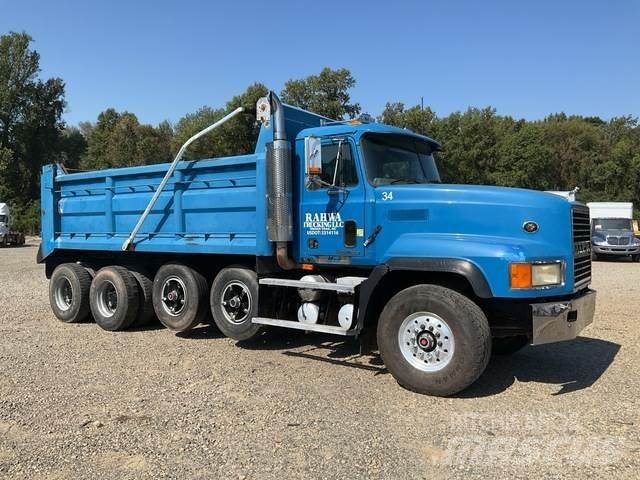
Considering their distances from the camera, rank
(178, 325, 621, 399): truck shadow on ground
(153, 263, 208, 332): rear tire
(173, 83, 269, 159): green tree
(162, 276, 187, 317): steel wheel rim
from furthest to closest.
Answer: (173, 83, 269, 159): green tree → (162, 276, 187, 317): steel wheel rim → (153, 263, 208, 332): rear tire → (178, 325, 621, 399): truck shadow on ground

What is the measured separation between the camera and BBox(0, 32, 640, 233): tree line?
108 feet

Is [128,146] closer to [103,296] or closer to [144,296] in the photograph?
[103,296]

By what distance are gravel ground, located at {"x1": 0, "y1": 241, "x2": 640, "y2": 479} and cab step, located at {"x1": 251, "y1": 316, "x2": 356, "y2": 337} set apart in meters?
0.49

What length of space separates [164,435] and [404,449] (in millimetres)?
1876

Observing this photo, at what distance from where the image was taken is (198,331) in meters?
8.54

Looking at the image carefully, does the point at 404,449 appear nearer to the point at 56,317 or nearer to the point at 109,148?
the point at 56,317

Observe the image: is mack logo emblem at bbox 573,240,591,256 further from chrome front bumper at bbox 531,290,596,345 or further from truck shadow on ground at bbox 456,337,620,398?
truck shadow on ground at bbox 456,337,620,398

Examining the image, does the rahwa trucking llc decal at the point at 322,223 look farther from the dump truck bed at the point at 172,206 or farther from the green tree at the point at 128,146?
the green tree at the point at 128,146

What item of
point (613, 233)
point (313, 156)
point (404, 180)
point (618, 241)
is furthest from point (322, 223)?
point (613, 233)

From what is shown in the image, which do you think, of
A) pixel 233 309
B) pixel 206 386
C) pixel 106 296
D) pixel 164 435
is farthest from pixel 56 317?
pixel 164 435

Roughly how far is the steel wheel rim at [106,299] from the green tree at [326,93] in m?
24.4

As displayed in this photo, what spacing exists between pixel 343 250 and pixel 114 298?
14.4 ft

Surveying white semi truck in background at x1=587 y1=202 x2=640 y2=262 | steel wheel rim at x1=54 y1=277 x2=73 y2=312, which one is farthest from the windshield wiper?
white semi truck in background at x1=587 y1=202 x2=640 y2=262

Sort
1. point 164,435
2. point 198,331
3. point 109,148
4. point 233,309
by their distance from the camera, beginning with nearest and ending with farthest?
point 164,435
point 233,309
point 198,331
point 109,148
